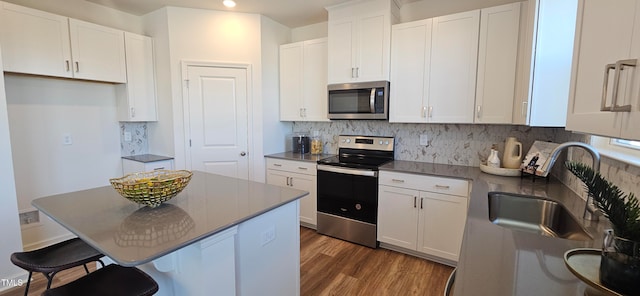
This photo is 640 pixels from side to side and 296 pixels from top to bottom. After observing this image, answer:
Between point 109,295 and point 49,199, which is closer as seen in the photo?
point 109,295

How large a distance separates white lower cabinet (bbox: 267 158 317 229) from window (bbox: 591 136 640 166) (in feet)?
7.55

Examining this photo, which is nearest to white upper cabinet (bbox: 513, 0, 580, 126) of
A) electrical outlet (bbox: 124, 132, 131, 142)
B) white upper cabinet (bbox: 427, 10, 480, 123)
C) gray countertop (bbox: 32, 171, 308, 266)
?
white upper cabinet (bbox: 427, 10, 480, 123)

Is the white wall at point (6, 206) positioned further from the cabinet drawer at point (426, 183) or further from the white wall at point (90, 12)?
the cabinet drawer at point (426, 183)

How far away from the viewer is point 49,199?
1597 millimetres

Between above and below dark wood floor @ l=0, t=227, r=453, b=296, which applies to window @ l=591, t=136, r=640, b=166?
above

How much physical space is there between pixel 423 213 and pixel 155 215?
6.99 ft

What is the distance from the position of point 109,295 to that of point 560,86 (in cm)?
269

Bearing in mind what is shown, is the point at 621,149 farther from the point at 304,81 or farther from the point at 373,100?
the point at 304,81

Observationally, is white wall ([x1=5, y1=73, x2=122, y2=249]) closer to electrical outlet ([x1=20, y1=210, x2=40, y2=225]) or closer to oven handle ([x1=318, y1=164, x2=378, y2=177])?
electrical outlet ([x1=20, y1=210, x2=40, y2=225])

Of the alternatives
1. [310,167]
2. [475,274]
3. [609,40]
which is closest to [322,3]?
[310,167]

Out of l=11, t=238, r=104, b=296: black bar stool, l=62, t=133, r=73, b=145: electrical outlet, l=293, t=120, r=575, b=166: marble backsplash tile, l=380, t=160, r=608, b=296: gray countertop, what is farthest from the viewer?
l=62, t=133, r=73, b=145: electrical outlet

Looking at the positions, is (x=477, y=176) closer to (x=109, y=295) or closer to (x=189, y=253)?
(x=189, y=253)

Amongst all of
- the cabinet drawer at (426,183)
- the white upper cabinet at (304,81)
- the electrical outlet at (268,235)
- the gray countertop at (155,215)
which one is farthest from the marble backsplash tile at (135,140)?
the cabinet drawer at (426,183)

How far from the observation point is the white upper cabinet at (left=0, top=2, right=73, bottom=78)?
2322 mm
